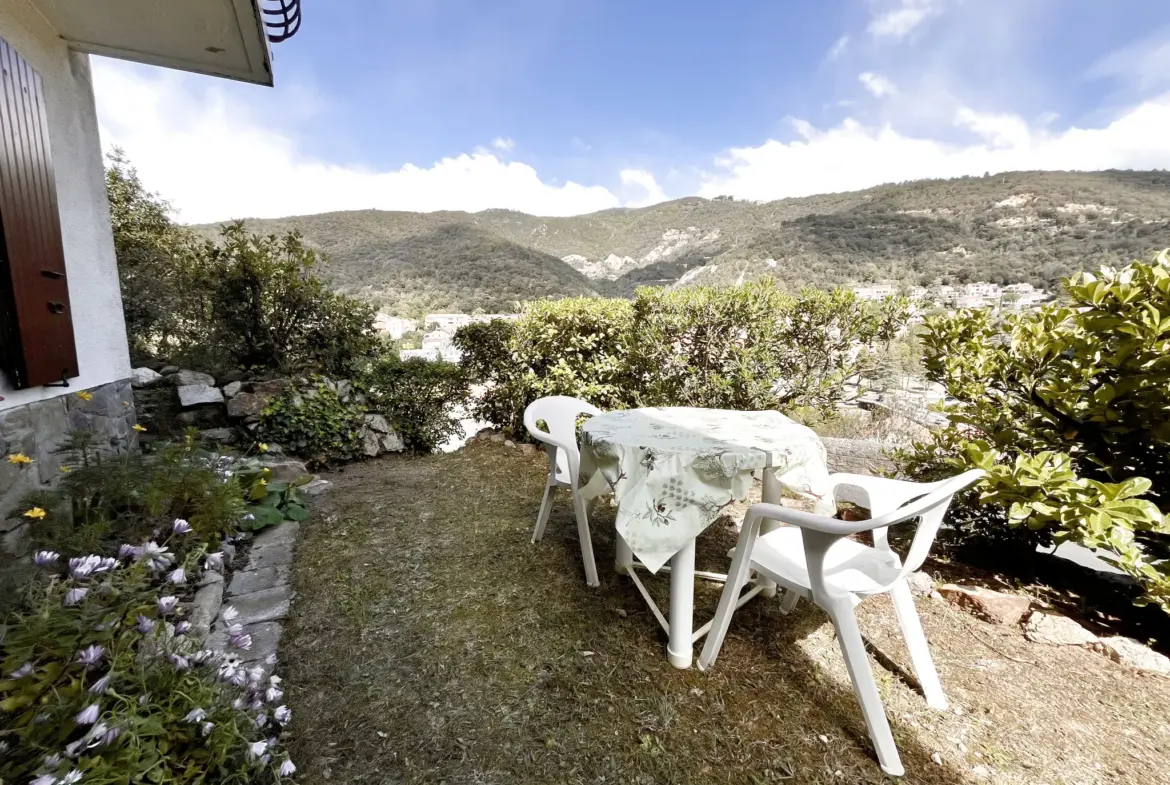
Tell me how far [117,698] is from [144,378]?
135 inches

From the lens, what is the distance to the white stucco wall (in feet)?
7.73

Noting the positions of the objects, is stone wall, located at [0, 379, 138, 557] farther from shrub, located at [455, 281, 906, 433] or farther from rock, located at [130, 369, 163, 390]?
shrub, located at [455, 281, 906, 433]

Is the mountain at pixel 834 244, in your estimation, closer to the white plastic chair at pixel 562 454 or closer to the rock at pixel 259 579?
the white plastic chair at pixel 562 454

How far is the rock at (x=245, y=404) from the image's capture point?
11.9ft

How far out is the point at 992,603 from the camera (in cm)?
199

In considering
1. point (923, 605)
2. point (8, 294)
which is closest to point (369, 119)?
point (8, 294)

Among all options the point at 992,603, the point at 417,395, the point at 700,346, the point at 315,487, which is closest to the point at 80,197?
the point at 315,487

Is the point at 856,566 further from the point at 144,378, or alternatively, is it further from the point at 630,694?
the point at 144,378

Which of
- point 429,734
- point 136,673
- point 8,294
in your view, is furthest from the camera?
point 8,294

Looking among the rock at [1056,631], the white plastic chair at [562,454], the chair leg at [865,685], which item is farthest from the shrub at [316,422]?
the rock at [1056,631]

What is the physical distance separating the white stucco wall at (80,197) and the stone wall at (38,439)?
0.30ft

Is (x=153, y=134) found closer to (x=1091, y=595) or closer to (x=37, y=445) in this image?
(x=37, y=445)

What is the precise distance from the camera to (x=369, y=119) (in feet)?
38.1

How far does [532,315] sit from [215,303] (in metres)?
2.70
